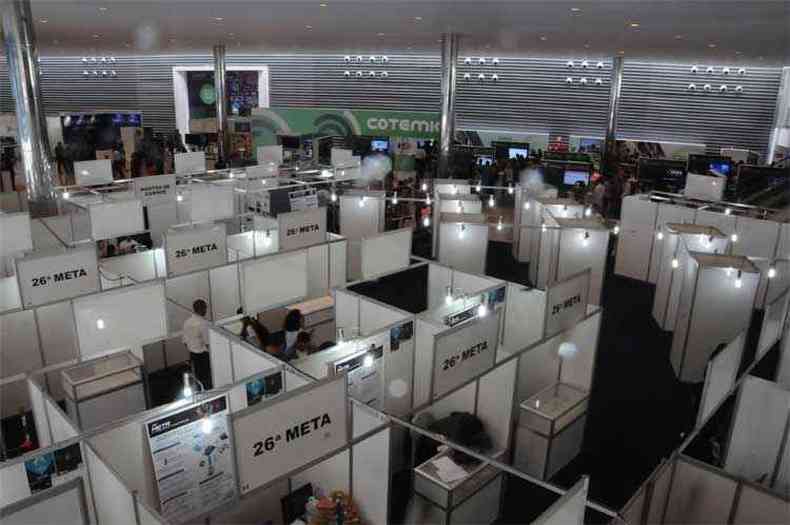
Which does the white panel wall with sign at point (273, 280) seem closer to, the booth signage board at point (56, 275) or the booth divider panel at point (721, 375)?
the booth signage board at point (56, 275)

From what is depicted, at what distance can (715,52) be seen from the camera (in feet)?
41.9

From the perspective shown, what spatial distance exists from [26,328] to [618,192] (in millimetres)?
12892

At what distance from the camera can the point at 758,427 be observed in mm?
4711

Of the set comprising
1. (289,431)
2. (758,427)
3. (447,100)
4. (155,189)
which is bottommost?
(758,427)

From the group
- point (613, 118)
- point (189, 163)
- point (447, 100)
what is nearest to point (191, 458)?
point (189, 163)

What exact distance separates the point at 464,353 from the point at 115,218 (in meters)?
6.91

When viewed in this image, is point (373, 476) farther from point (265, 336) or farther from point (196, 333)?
point (196, 333)

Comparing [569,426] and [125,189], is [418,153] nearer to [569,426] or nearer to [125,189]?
[125,189]

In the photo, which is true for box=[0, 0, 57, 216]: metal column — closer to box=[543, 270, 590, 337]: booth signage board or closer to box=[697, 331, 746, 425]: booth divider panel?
box=[543, 270, 590, 337]: booth signage board

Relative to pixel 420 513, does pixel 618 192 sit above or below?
above

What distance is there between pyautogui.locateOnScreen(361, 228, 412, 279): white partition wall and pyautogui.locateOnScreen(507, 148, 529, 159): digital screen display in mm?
9262

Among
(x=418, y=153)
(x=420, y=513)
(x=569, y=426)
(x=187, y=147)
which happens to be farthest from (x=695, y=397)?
(x=187, y=147)

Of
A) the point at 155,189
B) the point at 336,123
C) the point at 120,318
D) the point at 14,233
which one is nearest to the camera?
the point at 120,318

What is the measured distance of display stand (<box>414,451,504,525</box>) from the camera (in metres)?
4.82
